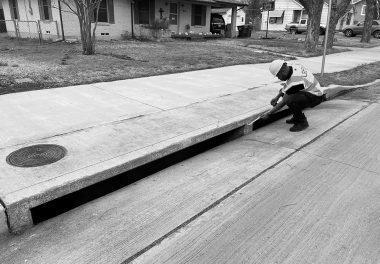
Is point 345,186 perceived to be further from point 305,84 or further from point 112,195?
point 112,195

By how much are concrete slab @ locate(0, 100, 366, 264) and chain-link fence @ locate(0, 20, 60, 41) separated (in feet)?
55.1

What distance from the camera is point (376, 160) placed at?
4531 mm

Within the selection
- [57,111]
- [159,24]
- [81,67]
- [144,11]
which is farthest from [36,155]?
[144,11]

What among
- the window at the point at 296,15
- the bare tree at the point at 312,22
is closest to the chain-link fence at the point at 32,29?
the bare tree at the point at 312,22

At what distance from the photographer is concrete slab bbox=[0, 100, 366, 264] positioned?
2.72 meters

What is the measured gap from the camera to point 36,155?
395 centimetres

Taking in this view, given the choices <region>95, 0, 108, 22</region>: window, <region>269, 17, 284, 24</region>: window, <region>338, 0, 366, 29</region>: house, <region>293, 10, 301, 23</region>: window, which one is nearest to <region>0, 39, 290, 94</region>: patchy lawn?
<region>95, 0, 108, 22</region>: window

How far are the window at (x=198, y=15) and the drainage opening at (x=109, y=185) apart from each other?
21836 millimetres

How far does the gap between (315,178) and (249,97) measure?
11.2 feet

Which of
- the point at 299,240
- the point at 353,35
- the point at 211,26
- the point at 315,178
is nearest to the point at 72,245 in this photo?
the point at 299,240

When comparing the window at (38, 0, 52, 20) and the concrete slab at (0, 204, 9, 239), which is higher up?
the window at (38, 0, 52, 20)

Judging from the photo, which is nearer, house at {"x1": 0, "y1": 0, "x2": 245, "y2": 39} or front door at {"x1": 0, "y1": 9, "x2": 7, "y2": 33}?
house at {"x1": 0, "y1": 0, "x2": 245, "y2": 39}

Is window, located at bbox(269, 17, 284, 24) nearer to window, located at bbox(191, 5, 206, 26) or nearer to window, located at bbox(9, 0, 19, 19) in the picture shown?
window, located at bbox(191, 5, 206, 26)

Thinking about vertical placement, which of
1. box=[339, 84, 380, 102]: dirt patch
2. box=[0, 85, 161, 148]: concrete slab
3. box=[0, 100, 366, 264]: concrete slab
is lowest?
box=[339, 84, 380, 102]: dirt patch
